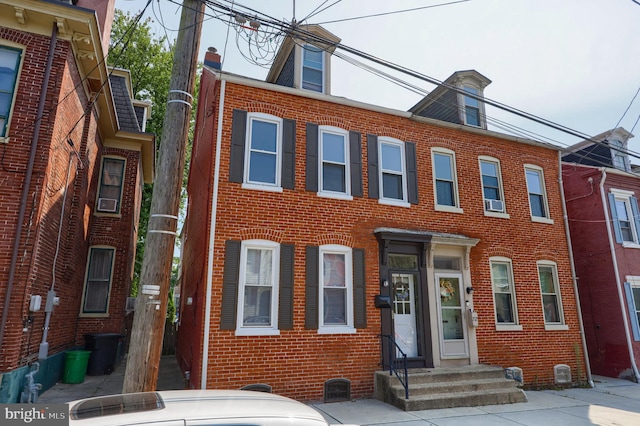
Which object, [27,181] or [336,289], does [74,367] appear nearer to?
[27,181]

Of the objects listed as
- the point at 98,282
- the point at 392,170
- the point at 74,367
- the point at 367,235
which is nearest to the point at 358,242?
the point at 367,235

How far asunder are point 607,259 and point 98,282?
1682 cm

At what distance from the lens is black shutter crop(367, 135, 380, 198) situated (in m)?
9.95

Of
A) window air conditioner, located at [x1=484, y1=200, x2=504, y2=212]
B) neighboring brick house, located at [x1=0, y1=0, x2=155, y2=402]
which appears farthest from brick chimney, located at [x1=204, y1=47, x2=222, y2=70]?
window air conditioner, located at [x1=484, y1=200, x2=504, y2=212]

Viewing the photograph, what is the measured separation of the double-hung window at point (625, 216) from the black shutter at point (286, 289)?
Result: 11931 mm

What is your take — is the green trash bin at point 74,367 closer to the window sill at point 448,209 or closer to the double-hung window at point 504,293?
the window sill at point 448,209

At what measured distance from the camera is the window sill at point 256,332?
7961 millimetres

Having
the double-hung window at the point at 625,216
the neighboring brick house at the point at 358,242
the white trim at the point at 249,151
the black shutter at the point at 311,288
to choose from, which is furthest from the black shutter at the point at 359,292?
the double-hung window at the point at 625,216

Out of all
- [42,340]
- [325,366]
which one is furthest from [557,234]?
[42,340]

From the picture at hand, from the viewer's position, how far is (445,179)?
36.4ft

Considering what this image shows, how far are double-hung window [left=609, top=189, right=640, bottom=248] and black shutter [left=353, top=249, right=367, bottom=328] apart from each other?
1019 centimetres

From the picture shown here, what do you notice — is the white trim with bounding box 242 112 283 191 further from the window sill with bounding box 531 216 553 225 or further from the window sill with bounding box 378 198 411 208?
the window sill with bounding box 531 216 553 225

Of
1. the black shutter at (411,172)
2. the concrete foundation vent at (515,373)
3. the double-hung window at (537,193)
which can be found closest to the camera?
the concrete foundation vent at (515,373)

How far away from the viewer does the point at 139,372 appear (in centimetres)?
436
